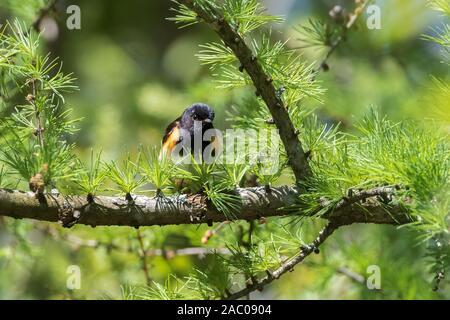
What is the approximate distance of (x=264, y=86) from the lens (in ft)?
7.54

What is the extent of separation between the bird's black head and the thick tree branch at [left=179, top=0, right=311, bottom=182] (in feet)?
3.58

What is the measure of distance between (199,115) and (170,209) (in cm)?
125

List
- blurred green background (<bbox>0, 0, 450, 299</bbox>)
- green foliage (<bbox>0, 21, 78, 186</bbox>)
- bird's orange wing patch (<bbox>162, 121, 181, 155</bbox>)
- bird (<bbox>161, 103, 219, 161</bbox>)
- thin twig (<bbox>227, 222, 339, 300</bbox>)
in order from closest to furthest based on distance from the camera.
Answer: green foliage (<bbox>0, 21, 78, 186</bbox>), thin twig (<bbox>227, 222, 339, 300</bbox>), bird (<bbox>161, 103, 219, 161</bbox>), bird's orange wing patch (<bbox>162, 121, 181, 155</bbox>), blurred green background (<bbox>0, 0, 450, 299</bbox>)

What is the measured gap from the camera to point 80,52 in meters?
6.47

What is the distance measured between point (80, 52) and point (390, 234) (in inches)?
133

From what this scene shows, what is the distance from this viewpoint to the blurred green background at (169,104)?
3420mm

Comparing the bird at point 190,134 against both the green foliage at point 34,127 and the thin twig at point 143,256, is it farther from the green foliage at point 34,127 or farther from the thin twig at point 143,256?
the green foliage at point 34,127

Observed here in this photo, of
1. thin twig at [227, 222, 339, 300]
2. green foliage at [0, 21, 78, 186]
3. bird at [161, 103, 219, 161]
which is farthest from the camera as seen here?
bird at [161, 103, 219, 161]

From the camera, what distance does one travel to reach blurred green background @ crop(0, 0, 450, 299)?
342 centimetres

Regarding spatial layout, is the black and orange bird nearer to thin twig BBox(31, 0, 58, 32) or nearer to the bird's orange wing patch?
the bird's orange wing patch

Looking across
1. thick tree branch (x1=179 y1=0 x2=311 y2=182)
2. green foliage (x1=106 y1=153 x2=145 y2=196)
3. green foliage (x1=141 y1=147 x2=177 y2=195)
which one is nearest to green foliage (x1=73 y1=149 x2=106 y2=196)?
green foliage (x1=106 y1=153 x2=145 y2=196)

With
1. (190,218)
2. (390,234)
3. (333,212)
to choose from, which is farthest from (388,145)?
(390,234)
